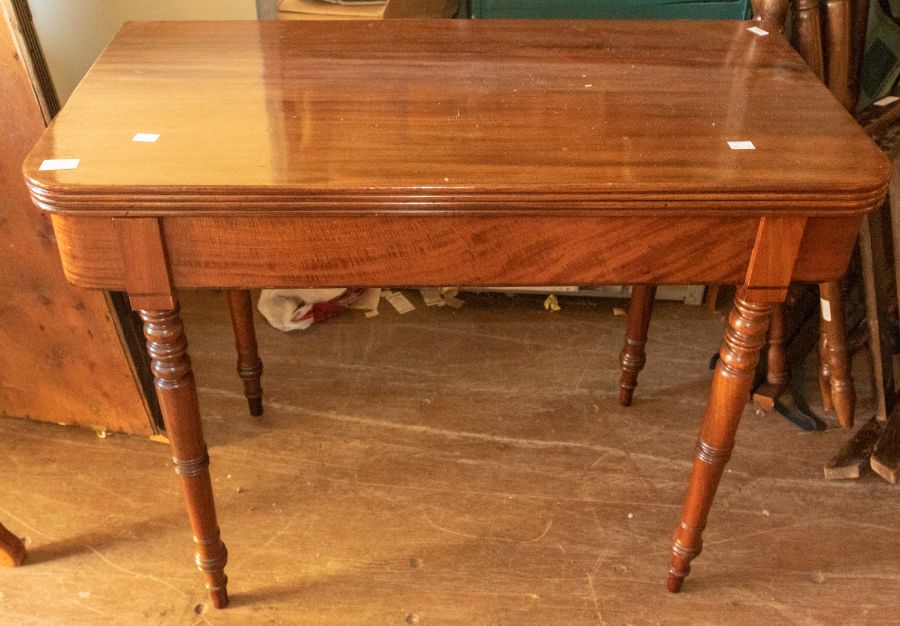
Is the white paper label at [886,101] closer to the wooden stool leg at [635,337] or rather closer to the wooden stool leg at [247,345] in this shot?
the wooden stool leg at [635,337]

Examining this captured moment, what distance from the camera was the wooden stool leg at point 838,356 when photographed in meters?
1.71

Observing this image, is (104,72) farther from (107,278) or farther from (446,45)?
(446,45)

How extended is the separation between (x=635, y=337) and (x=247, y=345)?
0.77 m

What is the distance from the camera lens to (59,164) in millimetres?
966

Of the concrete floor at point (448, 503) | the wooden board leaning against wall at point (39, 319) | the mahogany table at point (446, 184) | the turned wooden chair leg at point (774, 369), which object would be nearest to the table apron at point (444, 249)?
the mahogany table at point (446, 184)

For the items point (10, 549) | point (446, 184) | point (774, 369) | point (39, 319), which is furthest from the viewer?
point (774, 369)

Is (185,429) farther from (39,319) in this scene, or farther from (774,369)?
(774,369)

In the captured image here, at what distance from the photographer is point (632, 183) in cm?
95

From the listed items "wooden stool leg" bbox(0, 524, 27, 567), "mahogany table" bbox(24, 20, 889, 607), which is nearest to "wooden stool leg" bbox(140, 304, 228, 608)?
"mahogany table" bbox(24, 20, 889, 607)

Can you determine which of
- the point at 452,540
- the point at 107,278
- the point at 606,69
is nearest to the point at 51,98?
the point at 107,278

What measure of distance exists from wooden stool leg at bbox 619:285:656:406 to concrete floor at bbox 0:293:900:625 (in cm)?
7

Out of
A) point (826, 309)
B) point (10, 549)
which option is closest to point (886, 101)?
point (826, 309)

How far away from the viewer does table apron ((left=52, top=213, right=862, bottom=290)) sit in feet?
3.23

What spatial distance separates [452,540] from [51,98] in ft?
3.37
